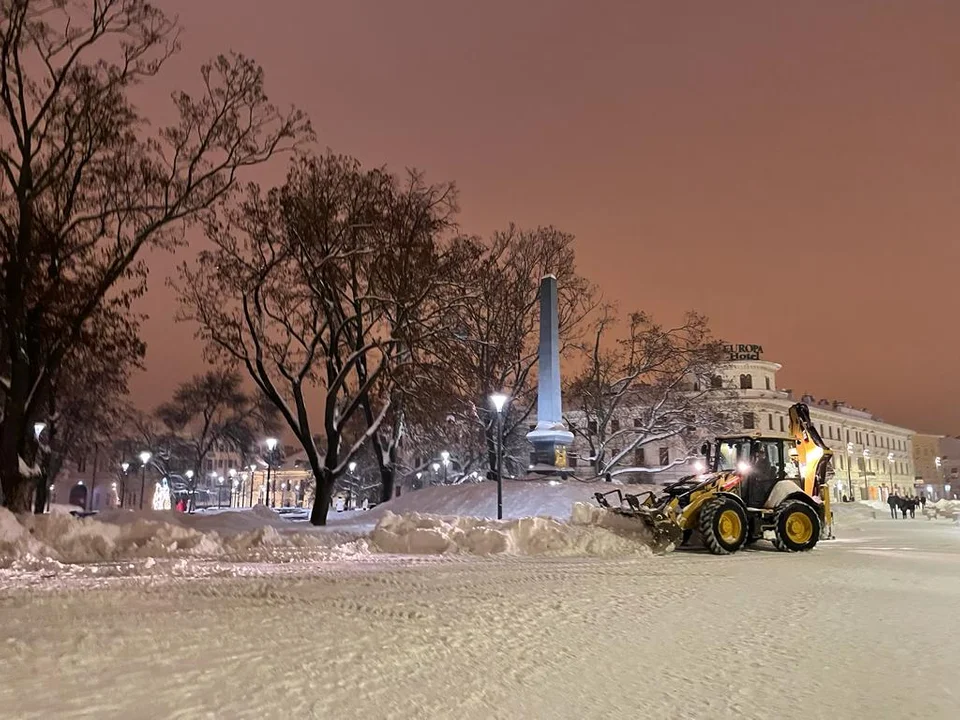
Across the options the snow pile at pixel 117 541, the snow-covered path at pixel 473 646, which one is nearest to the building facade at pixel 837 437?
the snow pile at pixel 117 541

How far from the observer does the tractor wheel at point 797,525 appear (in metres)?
16.5

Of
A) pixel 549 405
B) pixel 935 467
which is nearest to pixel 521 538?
pixel 549 405

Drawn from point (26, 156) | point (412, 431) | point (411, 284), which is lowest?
point (412, 431)

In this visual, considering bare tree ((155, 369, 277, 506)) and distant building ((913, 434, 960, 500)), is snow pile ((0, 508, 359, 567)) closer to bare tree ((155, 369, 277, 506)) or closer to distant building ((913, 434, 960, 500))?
bare tree ((155, 369, 277, 506))

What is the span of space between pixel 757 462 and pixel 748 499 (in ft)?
2.96

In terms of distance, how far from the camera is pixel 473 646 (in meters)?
6.42

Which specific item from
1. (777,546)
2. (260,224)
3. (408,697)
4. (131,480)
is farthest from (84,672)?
(131,480)

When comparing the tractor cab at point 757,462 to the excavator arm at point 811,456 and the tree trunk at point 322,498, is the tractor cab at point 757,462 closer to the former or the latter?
the excavator arm at point 811,456

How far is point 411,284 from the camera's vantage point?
24828mm

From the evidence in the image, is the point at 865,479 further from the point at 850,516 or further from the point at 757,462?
the point at 757,462

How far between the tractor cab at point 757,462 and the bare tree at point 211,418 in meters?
41.0

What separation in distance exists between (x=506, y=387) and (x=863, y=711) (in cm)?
3217

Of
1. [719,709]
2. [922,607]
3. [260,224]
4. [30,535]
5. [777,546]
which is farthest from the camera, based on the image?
[260,224]

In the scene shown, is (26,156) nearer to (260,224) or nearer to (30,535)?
(260,224)
